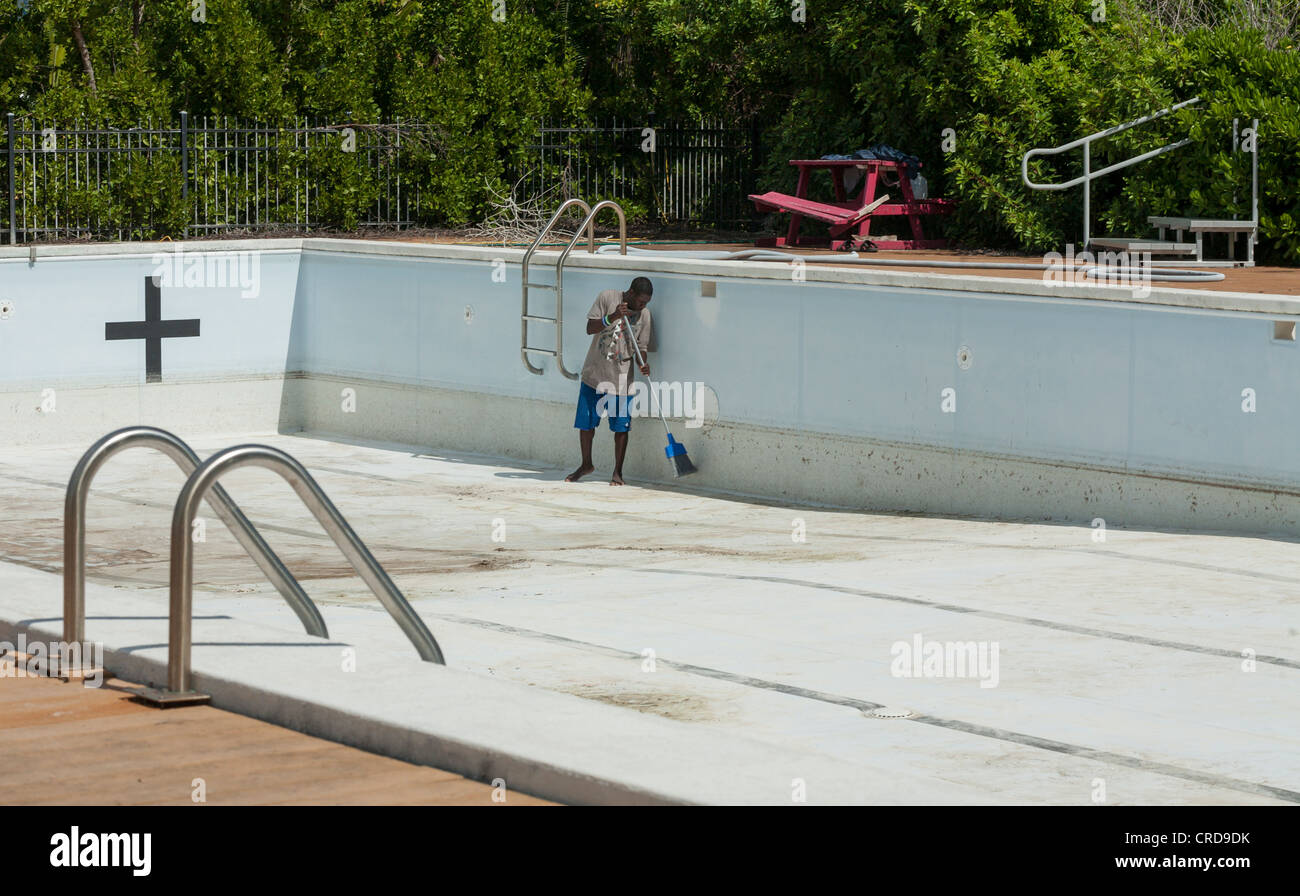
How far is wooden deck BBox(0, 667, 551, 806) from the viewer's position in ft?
20.2

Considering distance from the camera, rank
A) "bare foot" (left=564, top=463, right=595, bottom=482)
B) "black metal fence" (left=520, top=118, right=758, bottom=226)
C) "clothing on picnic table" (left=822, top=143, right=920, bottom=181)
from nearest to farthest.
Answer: "bare foot" (left=564, top=463, right=595, bottom=482), "clothing on picnic table" (left=822, top=143, right=920, bottom=181), "black metal fence" (left=520, top=118, right=758, bottom=226)

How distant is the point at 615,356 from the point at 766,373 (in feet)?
4.84

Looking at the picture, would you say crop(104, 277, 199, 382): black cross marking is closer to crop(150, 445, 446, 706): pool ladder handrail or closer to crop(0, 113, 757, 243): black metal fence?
crop(0, 113, 757, 243): black metal fence

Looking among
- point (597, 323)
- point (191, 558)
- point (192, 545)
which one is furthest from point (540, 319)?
point (191, 558)

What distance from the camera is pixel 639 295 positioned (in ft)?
57.9

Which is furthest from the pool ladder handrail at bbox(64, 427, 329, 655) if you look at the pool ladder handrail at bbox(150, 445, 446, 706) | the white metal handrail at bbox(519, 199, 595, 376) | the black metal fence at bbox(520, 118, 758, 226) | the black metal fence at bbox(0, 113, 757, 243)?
the black metal fence at bbox(520, 118, 758, 226)

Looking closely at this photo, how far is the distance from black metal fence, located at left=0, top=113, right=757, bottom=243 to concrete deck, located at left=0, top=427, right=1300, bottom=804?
922 centimetres

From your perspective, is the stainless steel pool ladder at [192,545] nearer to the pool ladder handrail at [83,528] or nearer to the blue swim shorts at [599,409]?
the pool ladder handrail at [83,528]

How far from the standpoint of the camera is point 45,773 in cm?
645

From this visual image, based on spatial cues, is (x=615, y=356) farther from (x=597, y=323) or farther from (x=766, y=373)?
(x=766, y=373)

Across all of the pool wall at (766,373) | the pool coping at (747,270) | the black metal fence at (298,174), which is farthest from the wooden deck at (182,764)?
the black metal fence at (298,174)

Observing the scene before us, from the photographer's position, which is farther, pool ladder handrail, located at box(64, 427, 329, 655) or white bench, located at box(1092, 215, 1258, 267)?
white bench, located at box(1092, 215, 1258, 267)

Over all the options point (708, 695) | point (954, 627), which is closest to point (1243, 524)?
point (954, 627)
